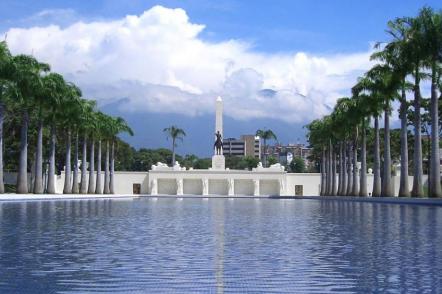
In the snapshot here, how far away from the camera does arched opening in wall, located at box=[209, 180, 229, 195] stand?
97.0 m

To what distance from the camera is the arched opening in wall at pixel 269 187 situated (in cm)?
9744

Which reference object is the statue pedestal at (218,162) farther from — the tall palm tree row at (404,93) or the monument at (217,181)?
the tall palm tree row at (404,93)

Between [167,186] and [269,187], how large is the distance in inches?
608

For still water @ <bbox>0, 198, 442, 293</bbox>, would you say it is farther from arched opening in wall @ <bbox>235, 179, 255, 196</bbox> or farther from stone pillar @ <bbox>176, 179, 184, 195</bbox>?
arched opening in wall @ <bbox>235, 179, 255, 196</bbox>

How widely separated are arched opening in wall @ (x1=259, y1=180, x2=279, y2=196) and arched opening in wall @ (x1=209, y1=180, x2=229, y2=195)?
5.40 m

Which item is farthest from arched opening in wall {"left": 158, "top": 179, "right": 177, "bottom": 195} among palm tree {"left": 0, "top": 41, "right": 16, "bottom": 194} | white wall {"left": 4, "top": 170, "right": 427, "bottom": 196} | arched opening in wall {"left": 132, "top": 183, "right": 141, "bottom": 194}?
palm tree {"left": 0, "top": 41, "right": 16, "bottom": 194}

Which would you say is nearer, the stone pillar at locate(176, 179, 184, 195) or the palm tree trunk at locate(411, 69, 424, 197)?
the palm tree trunk at locate(411, 69, 424, 197)

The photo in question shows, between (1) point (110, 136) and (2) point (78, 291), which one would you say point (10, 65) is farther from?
(2) point (78, 291)

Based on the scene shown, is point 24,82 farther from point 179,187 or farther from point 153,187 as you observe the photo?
point 179,187

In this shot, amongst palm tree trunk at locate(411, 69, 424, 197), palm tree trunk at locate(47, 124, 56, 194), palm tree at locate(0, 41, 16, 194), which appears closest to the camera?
palm tree trunk at locate(411, 69, 424, 197)

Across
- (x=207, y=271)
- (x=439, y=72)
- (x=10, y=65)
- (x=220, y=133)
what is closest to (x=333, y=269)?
(x=207, y=271)

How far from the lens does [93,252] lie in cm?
1434

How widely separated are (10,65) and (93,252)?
36.3 m

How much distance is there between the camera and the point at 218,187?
97.5 m
